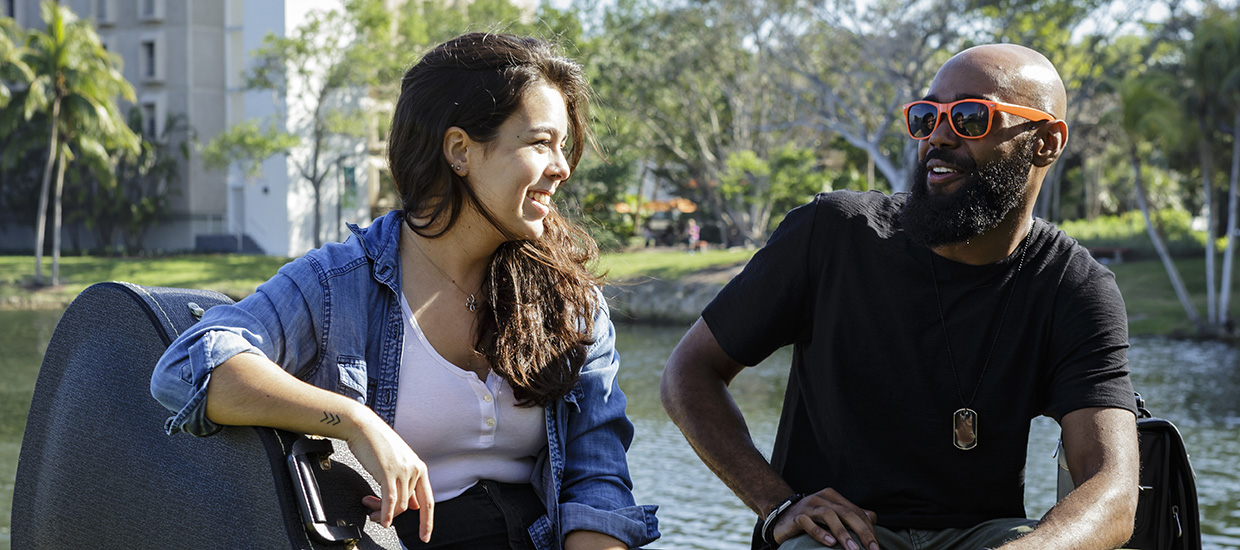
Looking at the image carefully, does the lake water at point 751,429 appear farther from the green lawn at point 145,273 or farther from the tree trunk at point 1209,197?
the green lawn at point 145,273

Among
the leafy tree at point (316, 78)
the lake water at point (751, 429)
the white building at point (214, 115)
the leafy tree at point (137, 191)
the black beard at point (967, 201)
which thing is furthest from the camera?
the white building at point (214, 115)

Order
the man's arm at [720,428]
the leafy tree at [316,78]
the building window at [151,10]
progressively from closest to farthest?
1. the man's arm at [720,428]
2. the leafy tree at [316,78]
3. the building window at [151,10]

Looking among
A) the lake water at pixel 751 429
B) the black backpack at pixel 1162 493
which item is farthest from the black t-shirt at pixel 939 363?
the lake water at pixel 751 429

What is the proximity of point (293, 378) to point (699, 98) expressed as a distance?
33174 millimetres

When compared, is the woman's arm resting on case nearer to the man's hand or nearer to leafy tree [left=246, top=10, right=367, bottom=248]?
the man's hand

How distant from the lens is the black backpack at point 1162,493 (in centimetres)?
245

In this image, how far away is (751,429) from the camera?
11672mm

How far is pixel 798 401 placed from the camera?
2684 mm

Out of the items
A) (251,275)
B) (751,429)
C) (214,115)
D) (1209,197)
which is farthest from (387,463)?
(214,115)

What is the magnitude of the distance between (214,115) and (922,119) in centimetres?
3884

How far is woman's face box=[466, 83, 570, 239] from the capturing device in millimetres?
2275

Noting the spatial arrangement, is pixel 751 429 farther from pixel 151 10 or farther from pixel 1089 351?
pixel 151 10

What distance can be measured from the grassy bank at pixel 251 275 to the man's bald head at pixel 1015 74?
777 inches

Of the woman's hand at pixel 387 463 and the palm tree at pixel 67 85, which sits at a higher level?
Result: the palm tree at pixel 67 85
